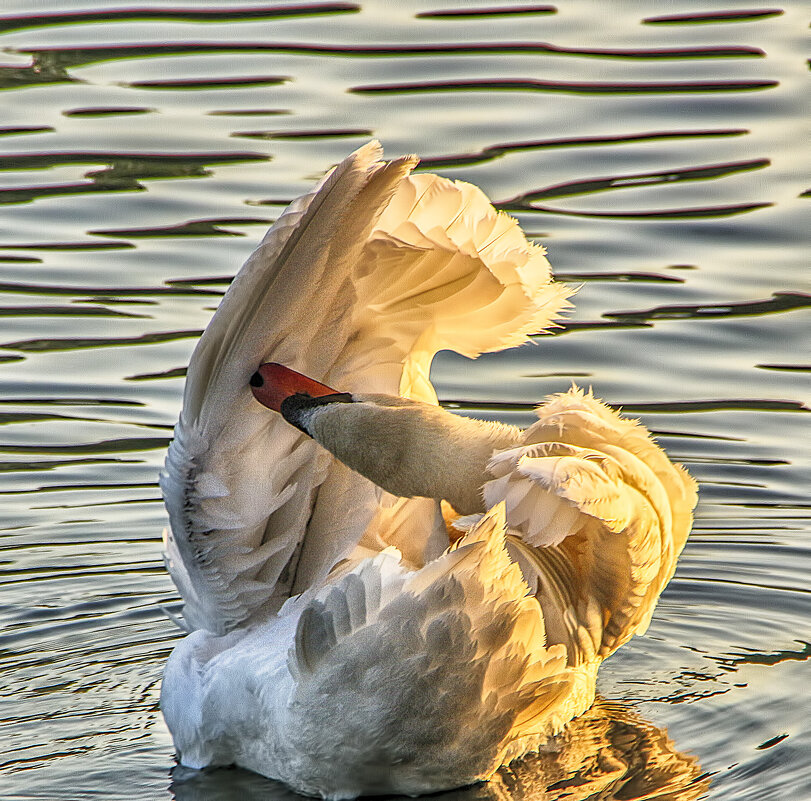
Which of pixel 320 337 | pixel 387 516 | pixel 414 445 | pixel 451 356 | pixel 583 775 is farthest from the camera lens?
pixel 451 356

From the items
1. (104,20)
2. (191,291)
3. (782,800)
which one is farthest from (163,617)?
(104,20)

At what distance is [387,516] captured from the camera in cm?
696

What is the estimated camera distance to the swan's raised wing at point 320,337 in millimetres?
6320

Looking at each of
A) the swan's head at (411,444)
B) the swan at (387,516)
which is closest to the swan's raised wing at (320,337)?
the swan at (387,516)

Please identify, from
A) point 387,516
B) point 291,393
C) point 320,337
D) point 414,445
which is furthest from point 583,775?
point 320,337

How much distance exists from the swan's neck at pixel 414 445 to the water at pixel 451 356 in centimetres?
108

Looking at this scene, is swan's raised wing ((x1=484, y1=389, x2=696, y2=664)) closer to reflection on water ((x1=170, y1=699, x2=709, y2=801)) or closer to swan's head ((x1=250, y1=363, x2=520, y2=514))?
swan's head ((x1=250, y1=363, x2=520, y2=514))

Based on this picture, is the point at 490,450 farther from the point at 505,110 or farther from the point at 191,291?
the point at 505,110

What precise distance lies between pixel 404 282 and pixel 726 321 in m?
4.50

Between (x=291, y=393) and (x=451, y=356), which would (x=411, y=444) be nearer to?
(x=291, y=393)

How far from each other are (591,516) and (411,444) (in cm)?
71

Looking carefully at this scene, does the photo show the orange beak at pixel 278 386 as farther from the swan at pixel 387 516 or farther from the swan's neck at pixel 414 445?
the swan's neck at pixel 414 445

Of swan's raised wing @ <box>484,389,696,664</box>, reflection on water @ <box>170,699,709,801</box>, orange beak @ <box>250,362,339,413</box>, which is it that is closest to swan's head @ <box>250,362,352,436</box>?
orange beak @ <box>250,362,339,413</box>

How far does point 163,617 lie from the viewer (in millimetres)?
8047
